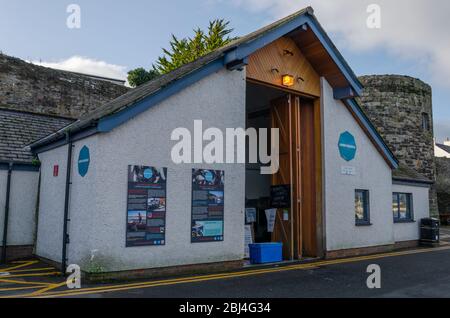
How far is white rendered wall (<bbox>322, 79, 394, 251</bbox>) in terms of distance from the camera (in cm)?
1327

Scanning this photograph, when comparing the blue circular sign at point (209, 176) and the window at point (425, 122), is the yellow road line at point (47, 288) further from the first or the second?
the window at point (425, 122)

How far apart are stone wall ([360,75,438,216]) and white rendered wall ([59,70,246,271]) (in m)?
18.0

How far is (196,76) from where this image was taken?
10.2 meters

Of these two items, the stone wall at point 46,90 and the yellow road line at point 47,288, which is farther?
the stone wall at point 46,90

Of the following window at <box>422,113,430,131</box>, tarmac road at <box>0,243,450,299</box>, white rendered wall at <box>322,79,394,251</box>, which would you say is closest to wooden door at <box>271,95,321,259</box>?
white rendered wall at <box>322,79,394,251</box>

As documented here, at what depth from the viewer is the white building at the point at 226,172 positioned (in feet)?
28.8

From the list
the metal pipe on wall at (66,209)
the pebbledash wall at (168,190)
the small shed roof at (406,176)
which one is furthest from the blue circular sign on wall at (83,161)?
the small shed roof at (406,176)

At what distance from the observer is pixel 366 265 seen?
455 inches

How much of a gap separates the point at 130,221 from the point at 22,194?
17.0ft

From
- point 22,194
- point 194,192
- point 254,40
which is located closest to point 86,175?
point 194,192

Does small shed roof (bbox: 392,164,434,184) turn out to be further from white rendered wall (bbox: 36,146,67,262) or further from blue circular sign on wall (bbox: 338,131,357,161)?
white rendered wall (bbox: 36,146,67,262)

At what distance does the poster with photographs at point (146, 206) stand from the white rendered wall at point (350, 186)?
6.13 metres

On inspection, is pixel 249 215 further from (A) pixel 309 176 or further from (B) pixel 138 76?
(B) pixel 138 76

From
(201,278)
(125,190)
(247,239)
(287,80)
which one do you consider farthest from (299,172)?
(125,190)
